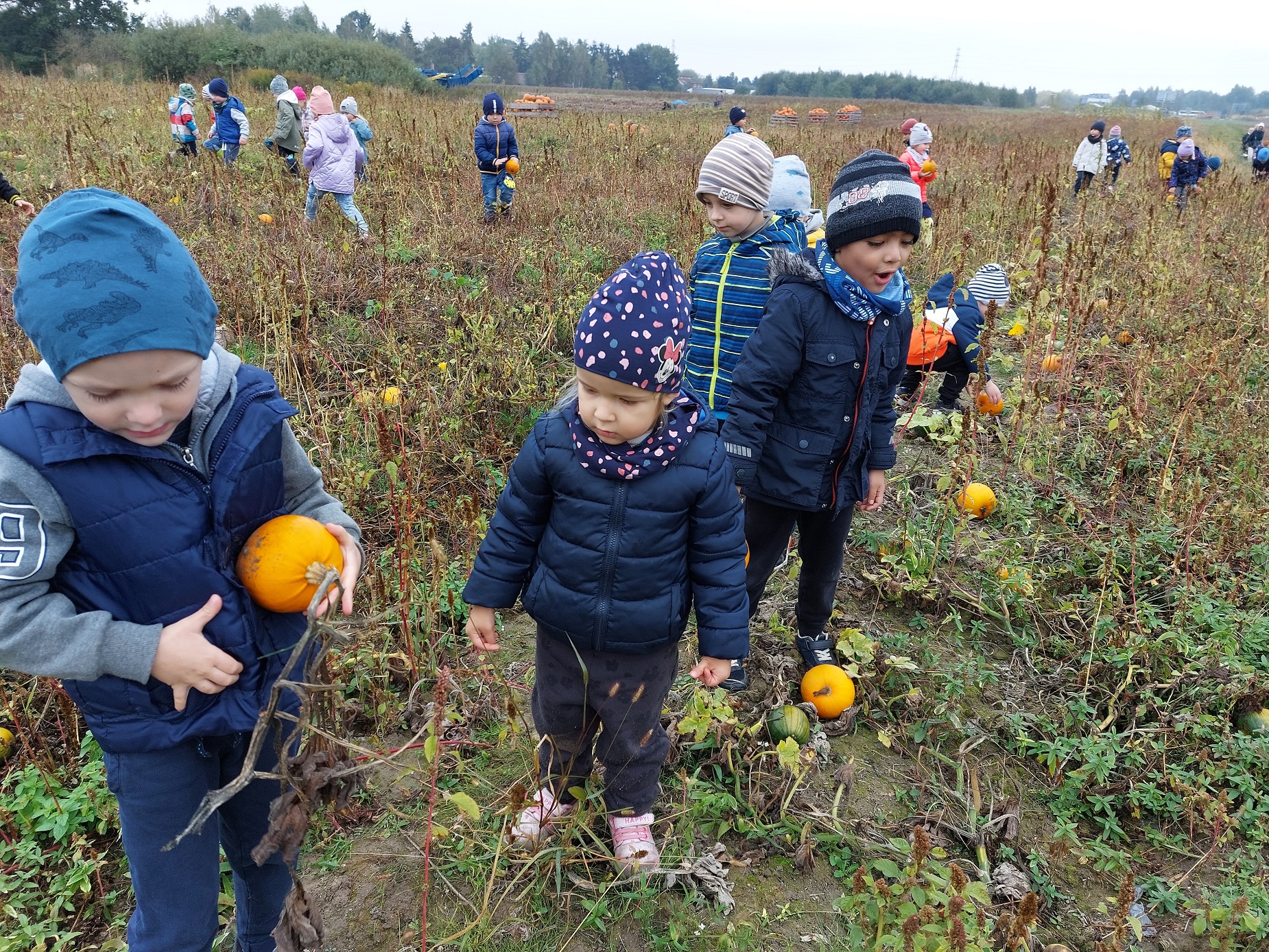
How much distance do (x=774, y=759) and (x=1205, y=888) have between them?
135 centimetres

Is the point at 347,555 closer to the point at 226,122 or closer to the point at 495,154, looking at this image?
the point at 495,154

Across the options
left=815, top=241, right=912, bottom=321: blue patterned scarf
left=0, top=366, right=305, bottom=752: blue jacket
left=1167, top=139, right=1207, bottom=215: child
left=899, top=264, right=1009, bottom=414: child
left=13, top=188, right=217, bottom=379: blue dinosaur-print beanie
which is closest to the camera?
left=13, top=188, right=217, bottom=379: blue dinosaur-print beanie

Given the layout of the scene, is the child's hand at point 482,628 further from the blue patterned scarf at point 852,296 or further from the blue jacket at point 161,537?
Result: the blue patterned scarf at point 852,296

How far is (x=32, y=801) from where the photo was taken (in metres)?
2.27

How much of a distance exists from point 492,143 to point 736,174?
624cm

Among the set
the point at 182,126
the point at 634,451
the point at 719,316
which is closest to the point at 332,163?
the point at 182,126

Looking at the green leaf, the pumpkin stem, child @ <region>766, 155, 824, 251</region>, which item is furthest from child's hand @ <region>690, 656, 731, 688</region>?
child @ <region>766, 155, 824, 251</region>

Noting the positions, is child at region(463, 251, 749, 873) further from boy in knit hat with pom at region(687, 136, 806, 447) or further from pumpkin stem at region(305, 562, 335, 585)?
boy in knit hat with pom at region(687, 136, 806, 447)

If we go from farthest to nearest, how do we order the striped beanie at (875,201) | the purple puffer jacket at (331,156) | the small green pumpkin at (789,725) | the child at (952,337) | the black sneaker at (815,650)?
the purple puffer jacket at (331,156)
the child at (952,337)
the black sneaker at (815,650)
the small green pumpkin at (789,725)
the striped beanie at (875,201)

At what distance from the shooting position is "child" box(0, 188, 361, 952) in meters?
1.17

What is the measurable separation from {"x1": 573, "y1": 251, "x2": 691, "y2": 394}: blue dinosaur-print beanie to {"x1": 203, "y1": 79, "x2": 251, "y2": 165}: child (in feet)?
32.1

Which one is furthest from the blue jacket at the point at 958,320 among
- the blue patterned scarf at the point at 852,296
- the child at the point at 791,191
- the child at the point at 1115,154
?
the child at the point at 1115,154

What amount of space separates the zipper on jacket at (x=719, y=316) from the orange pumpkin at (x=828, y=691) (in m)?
1.12

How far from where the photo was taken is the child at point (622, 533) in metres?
1.66
